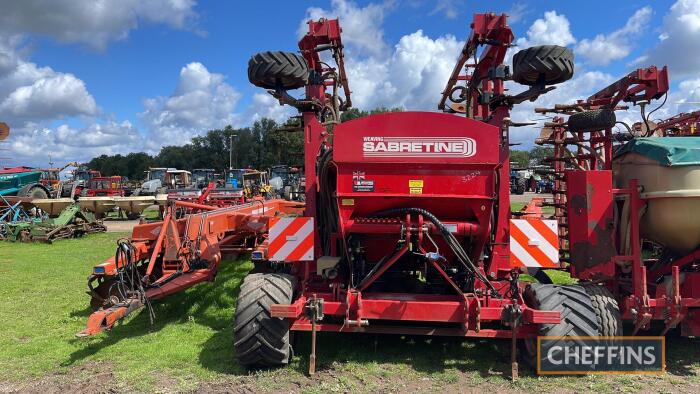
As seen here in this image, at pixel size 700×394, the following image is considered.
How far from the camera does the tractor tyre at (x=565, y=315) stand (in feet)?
13.1

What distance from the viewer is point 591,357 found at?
4.07 metres

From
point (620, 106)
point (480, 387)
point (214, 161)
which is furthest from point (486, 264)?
point (214, 161)

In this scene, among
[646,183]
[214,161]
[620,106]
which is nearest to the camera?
[646,183]

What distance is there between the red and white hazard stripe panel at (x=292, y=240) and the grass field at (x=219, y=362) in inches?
35.4

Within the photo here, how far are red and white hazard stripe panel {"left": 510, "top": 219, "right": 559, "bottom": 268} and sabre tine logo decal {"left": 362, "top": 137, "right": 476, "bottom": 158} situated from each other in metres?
0.92

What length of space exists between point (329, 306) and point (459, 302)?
43.2 inches

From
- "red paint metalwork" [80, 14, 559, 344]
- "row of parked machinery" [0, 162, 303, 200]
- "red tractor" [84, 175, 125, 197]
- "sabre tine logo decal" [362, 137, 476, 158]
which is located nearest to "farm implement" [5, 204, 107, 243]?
"row of parked machinery" [0, 162, 303, 200]

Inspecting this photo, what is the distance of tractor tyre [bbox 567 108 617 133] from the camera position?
489 cm

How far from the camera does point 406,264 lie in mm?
4938

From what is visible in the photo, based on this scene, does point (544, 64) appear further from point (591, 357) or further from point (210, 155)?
point (210, 155)

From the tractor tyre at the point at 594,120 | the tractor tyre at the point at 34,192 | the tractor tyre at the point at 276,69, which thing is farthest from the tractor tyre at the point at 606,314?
the tractor tyre at the point at 34,192

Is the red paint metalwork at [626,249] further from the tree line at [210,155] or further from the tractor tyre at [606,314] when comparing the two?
the tree line at [210,155]

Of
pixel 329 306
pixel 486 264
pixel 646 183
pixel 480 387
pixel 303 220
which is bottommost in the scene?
pixel 480 387

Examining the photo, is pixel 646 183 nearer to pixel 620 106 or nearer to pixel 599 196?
pixel 599 196
